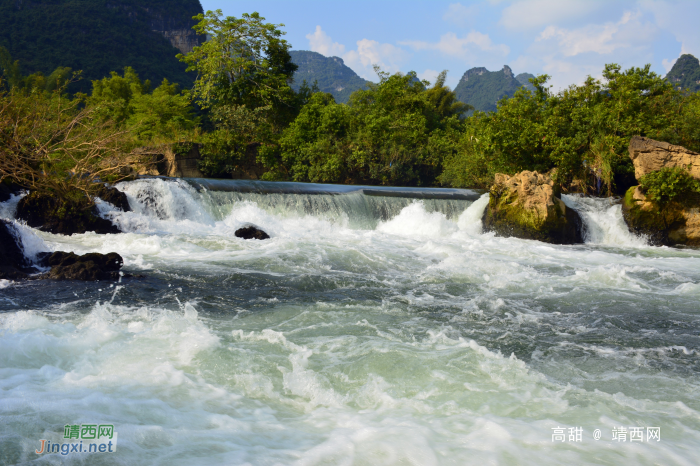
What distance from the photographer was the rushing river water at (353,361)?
2.84 m

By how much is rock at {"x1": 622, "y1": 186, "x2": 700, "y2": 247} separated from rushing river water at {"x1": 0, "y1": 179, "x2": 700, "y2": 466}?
3.99 meters

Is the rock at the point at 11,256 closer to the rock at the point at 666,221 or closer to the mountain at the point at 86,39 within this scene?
the rock at the point at 666,221

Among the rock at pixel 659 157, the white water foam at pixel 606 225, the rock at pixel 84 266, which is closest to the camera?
the rock at pixel 84 266

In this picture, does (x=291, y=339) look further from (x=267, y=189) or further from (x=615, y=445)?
(x=267, y=189)

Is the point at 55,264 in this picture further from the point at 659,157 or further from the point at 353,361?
the point at 659,157

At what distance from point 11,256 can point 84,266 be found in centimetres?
157

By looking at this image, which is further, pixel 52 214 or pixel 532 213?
pixel 532 213

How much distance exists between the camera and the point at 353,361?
13.7ft

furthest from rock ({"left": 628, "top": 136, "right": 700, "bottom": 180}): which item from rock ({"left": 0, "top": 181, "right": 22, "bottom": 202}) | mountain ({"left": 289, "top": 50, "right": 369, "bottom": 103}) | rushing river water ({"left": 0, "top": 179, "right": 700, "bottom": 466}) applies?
mountain ({"left": 289, "top": 50, "right": 369, "bottom": 103})

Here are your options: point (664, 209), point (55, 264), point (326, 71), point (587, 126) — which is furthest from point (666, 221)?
point (326, 71)

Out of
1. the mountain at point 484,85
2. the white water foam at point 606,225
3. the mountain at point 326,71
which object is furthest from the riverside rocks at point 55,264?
the mountain at point 326,71

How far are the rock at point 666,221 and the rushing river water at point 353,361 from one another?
3.99 metres

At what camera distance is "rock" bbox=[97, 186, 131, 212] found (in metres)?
11.8

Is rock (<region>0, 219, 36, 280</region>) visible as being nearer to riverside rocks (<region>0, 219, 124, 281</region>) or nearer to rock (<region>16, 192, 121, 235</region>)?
riverside rocks (<region>0, 219, 124, 281</region>)
